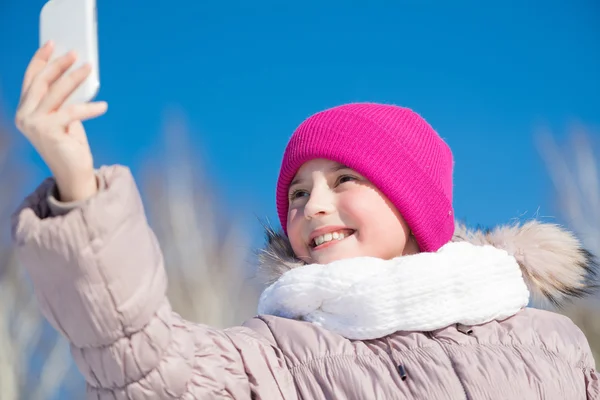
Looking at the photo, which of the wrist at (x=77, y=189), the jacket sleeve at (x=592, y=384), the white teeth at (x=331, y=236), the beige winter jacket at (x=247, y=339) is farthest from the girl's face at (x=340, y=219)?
the wrist at (x=77, y=189)

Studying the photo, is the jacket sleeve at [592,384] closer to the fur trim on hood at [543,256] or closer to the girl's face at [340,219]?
the fur trim on hood at [543,256]

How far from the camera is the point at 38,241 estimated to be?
1042 mm

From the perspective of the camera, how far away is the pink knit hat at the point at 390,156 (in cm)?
194

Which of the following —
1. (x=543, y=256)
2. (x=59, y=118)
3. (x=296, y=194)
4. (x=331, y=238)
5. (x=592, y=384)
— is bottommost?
(x=592, y=384)

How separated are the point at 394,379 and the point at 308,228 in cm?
49

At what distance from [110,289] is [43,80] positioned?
334 mm

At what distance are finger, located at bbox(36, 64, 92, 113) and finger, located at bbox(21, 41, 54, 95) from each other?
5 centimetres

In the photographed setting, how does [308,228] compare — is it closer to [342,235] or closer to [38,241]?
[342,235]

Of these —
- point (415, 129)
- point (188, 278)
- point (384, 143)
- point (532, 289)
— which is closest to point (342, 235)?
point (384, 143)

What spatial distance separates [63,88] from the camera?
1.04 m

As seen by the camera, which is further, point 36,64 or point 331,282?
point 331,282

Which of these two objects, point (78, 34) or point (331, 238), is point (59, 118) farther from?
point (331, 238)

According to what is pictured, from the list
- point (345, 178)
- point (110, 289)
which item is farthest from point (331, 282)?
point (110, 289)

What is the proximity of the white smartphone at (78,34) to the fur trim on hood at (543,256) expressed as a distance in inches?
42.8
